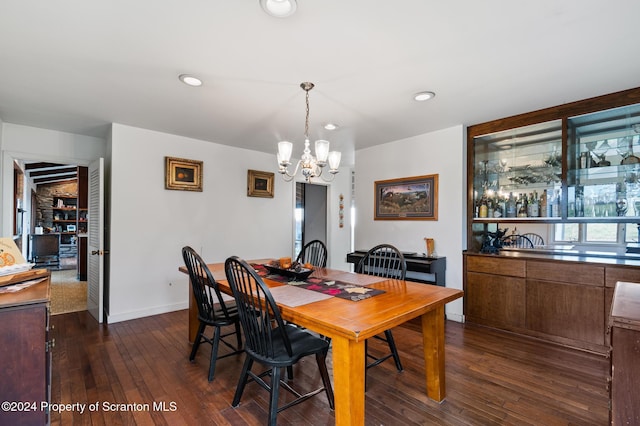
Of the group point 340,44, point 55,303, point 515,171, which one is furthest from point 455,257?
point 55,303

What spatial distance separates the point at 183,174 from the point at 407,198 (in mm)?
→ 3137

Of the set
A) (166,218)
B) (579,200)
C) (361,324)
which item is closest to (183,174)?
(166,218)

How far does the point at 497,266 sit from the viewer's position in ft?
11.3

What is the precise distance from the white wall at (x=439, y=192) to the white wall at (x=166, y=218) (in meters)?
1.63

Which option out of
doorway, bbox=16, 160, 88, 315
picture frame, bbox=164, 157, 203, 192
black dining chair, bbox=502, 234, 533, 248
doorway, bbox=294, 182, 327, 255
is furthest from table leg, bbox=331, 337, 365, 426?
doorway, bbox=294, 182, 327, 255

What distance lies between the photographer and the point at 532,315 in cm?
319

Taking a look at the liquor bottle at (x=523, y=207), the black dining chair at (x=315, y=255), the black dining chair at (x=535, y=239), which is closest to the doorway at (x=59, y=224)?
the black dining chair at (x=315, y=255)

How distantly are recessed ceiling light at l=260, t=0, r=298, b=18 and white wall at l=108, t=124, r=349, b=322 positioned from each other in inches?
117

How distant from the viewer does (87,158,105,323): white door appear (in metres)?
3.65

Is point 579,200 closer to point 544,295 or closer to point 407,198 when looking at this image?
point 544,295

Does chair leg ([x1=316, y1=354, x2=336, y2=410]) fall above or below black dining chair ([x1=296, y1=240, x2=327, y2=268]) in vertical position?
below

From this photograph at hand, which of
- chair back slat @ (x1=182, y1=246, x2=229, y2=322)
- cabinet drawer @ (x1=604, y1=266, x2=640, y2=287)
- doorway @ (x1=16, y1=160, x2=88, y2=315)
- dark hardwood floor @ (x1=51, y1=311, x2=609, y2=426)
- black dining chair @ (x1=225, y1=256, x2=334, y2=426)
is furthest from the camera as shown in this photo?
doorway @ (x1=16, y1=160, x2=88, y2=315)

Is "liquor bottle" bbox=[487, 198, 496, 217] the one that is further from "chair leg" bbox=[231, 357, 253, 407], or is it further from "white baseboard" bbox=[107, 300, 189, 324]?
"white baseboard" bbox=[107, 300, 189, 324]

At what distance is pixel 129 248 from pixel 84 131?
1.66 meters
